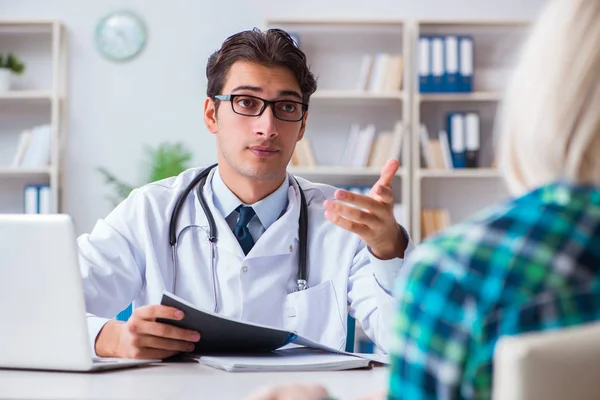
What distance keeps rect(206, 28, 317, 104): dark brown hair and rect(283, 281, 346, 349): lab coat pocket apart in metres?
0.50


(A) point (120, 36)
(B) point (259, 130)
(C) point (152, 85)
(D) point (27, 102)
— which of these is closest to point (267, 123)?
(B) point (259, 130)

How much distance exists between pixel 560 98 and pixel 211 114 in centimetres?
147

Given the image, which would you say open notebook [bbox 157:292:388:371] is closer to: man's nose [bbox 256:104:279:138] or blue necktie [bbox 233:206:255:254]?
blue necktie [bbox 233:206:255:254]

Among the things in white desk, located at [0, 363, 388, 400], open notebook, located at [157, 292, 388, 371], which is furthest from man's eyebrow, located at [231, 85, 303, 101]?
white desk, located at [0, 363, 388, 400]

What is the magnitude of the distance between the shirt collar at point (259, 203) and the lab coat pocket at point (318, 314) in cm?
20

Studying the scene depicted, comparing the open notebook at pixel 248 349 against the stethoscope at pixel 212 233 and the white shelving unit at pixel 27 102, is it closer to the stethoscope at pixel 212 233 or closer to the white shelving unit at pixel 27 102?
the stethoscope at pixel 212 233

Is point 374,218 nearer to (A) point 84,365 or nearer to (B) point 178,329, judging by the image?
(B) point 178,329

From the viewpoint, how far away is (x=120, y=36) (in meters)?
4.49

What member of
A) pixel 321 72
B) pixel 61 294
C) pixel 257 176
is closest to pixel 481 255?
pixel 61 294

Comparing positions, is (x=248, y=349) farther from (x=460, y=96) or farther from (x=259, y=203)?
(x=460, y=96)

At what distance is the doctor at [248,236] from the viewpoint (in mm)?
1725

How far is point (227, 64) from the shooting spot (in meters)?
1.92

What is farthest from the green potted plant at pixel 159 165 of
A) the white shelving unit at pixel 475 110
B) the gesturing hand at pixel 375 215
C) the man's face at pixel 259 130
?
the gesturing hand at pixel 375 215

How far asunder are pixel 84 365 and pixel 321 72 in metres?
3.47
